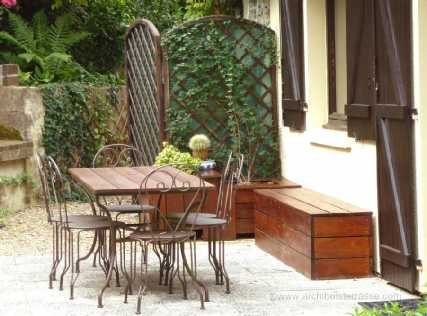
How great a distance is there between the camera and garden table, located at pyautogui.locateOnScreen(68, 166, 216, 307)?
21.6ft

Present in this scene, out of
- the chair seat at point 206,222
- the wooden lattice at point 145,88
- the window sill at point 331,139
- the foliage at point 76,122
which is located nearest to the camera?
the chair seat at point 206,222

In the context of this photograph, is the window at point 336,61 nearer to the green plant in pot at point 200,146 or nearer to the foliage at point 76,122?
the green plant in pot at point 200,146

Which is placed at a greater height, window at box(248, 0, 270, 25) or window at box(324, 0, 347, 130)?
window at box(248, 0, 270, 25)

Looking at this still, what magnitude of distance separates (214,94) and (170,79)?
47 cm

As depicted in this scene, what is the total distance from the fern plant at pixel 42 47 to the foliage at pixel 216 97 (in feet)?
11.7

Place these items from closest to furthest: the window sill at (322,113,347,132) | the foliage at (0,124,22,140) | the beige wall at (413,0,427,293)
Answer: the beige wall at (413,0,427,293)
the window sill at (322,113,347,132)
the foliage at (0,124,22,140)

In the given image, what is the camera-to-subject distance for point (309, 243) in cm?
746

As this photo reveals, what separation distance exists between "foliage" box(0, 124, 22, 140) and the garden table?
433 centimetres

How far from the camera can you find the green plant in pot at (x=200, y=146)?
9.98 m

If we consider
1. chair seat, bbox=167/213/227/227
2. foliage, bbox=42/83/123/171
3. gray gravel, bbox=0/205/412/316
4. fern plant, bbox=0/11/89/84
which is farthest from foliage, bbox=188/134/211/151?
fern plant, bbox=0/11/89/84

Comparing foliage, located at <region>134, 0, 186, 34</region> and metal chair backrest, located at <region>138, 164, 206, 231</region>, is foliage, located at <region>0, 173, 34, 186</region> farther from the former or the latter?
foliage, located at <region>134, 0, 186, 34</region>

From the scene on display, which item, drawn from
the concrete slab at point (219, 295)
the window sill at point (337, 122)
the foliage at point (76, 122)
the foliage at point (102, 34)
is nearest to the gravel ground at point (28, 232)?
the foliage at point (76, 122)

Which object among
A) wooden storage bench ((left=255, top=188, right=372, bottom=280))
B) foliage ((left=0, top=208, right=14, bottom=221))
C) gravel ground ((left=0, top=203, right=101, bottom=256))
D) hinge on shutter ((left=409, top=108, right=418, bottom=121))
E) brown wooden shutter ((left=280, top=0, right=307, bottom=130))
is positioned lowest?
gravel ground ((left=0, top=203, right=101, bottom=256))

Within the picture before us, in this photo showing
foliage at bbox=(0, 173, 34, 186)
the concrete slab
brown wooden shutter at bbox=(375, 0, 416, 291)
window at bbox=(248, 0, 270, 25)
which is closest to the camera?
the concrete slab
